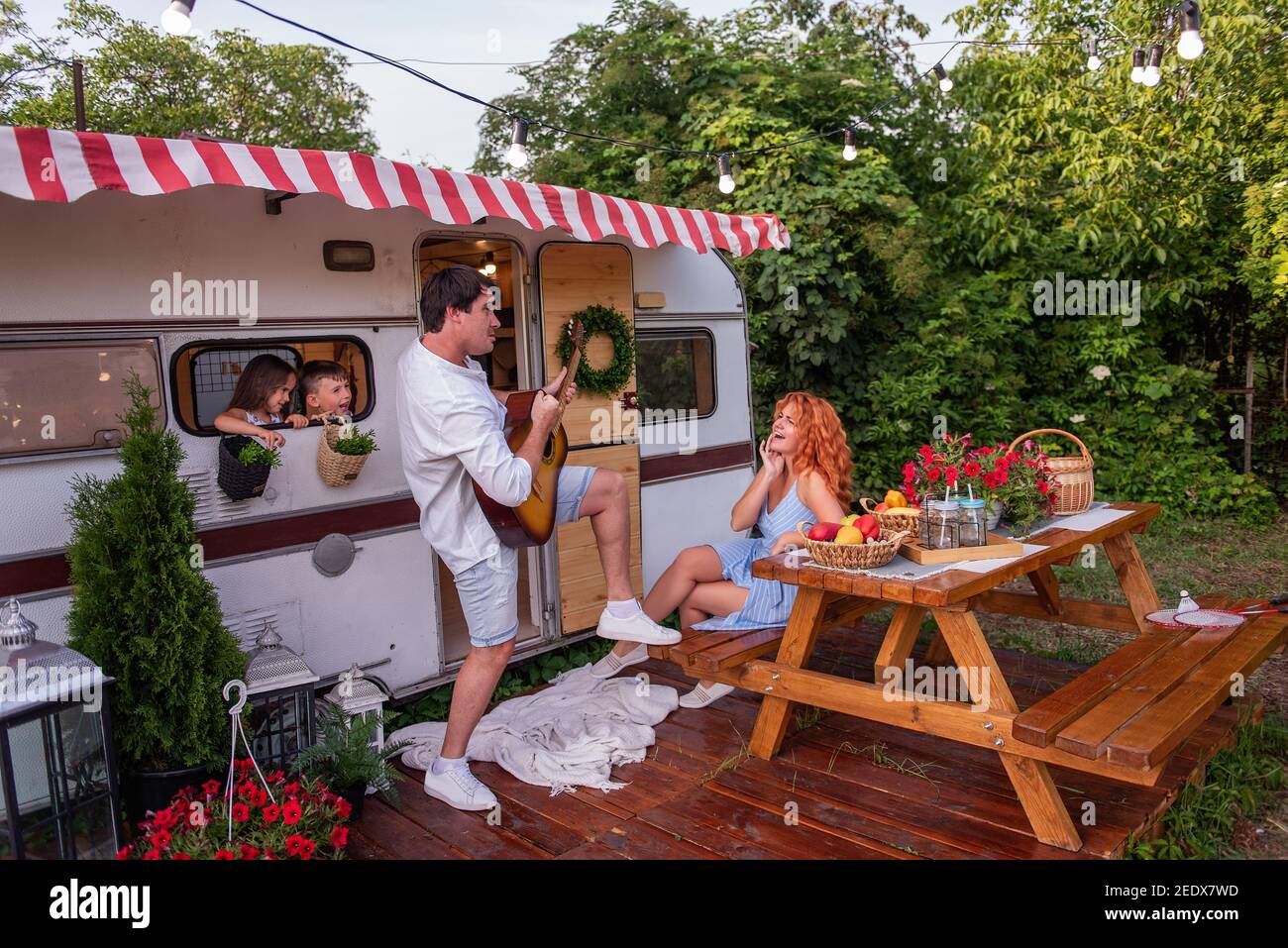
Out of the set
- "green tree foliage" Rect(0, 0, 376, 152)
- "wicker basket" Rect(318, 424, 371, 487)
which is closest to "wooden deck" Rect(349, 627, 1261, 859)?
"wicker basket" Rect(318, 424, 371, 487)

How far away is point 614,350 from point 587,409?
1.35 feet

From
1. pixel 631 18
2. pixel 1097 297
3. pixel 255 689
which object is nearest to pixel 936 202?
pixel 1097 297

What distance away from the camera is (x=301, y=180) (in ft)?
12.7

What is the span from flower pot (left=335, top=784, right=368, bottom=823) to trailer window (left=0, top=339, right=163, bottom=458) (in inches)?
63.4

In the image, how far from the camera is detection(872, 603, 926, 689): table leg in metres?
4.12

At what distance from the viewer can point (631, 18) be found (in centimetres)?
1228

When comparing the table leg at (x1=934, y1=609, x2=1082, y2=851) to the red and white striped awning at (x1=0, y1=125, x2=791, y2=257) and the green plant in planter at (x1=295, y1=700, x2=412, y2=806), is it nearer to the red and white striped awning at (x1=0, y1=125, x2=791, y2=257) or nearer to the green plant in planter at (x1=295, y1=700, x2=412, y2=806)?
the green plant in planter at (x1=295, y1=700, x2=412, y2=806)

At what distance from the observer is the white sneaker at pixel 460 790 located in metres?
3.96

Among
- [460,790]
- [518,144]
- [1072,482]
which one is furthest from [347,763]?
[518,144]

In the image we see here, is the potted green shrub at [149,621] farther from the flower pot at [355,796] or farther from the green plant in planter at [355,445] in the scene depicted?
the green plant in planter at [355,445]

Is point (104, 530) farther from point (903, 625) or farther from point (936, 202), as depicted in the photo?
point (936, 202)

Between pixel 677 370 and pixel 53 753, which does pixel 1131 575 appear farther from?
pixel 53 753

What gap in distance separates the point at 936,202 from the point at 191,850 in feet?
32.8
